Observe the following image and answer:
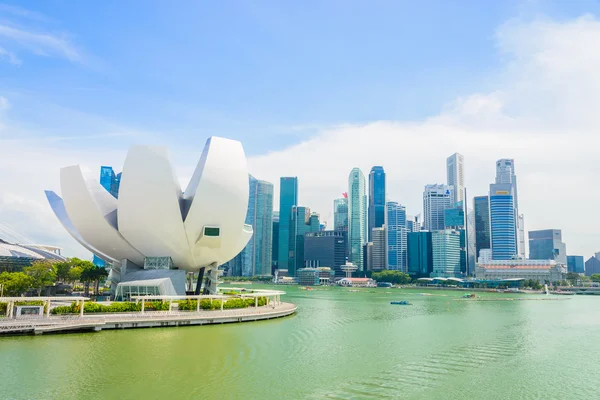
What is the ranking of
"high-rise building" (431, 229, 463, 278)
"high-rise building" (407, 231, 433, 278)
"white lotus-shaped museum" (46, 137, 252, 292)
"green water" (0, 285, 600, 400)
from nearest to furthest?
"green water" (0, 285, 600, 400)
"white lotus-shaped museum" (46, 137, 252, 292)
"high-rise building" (431, 229, 463, 278)
"high-rise building" (407, 231, 433, 278)

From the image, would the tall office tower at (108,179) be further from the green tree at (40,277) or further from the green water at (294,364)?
the green water at (294,364)

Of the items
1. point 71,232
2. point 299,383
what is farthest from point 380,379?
point 71,232

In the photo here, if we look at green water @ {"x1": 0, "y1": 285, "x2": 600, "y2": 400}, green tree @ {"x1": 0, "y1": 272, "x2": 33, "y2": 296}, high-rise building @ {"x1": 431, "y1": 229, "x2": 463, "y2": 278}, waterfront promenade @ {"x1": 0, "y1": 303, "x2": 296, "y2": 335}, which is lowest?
green water @ {"x1": 0, "y1": 285, "x2": 600, "y2": 400}

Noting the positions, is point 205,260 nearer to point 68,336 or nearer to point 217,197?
point 217,197

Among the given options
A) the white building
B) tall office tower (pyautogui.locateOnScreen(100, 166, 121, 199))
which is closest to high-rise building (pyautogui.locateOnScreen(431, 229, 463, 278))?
the white building

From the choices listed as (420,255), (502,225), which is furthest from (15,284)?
(502,225)

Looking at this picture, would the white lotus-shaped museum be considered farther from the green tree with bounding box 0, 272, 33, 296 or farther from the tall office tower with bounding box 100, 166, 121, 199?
the tall office tower with bounding box 100, 166, 121, 199

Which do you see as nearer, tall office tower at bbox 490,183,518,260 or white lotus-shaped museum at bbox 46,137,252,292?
white lotus-shaped museum at bbox 46,137,252,292
